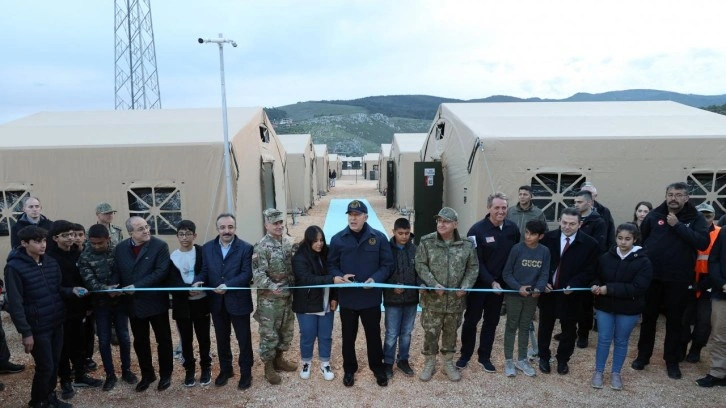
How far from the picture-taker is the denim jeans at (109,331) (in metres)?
3.91

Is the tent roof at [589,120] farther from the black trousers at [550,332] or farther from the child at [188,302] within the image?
the child at [188,302]

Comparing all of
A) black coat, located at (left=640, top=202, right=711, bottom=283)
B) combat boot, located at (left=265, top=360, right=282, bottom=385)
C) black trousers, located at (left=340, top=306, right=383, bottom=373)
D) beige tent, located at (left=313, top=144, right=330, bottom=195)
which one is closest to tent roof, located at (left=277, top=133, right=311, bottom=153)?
beige tent, located at (left=313, top=144, right=330, bottom=195)

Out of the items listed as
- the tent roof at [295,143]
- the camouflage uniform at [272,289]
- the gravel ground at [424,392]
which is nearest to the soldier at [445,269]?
the gravel ground at [424,392]

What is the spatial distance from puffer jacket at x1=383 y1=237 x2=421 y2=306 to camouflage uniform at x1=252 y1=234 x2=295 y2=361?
36.5 inches

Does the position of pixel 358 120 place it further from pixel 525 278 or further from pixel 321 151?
pixel 525 278

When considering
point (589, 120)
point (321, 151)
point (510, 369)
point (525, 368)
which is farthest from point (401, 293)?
point (321, 151)

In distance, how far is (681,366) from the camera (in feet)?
14.5

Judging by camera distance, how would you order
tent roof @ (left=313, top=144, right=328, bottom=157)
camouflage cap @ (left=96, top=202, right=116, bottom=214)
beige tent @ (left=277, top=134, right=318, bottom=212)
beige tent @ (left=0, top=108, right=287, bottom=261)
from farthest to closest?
1. tent roof @ (left=313, top=144, right=328, bottom=157)
2. beige tent @ (left=277, top=134, right=318, bottom=212)
3. beige tent @ (left=0, top=108, right=287, bottom=261)
4. camouflage cap @ (left=96, top=202, right=116, bottom=214)

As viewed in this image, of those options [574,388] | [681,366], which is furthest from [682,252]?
[574,388]

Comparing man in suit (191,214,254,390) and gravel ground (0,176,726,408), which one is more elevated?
man in suit (191,214,254,390)

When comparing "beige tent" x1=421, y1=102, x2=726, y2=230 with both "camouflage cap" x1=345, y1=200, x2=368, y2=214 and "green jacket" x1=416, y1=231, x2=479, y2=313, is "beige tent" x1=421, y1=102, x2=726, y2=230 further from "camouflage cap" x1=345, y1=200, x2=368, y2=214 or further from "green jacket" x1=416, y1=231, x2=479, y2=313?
"camouflage cap" x1=345, y1=200, x2=368, y2=214

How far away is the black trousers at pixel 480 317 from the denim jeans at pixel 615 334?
907mm

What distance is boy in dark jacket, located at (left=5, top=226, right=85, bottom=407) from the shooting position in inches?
127

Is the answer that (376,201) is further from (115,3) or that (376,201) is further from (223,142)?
(115,3)
